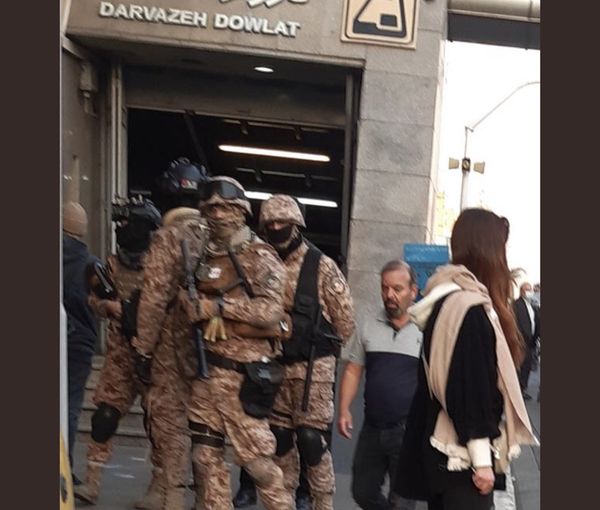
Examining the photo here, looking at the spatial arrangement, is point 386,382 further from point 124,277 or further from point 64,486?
point 64,486

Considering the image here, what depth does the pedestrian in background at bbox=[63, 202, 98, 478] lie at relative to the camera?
6.54 m

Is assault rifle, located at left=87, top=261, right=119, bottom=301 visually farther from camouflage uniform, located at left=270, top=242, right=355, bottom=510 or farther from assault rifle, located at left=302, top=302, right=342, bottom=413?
assault rifle, located at left=302, top=302, right=342, bottom=413

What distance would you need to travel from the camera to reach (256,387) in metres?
5.38

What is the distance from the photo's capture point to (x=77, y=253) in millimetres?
6594

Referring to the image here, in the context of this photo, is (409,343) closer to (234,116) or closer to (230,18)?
(230,18)

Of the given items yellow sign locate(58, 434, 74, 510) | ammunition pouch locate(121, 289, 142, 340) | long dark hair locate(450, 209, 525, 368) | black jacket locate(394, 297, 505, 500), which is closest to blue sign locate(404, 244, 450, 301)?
ammunition pouch locate(121, 289, 142, 340)

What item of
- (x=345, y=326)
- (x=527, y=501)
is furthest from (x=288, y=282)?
(x=527, y=501)

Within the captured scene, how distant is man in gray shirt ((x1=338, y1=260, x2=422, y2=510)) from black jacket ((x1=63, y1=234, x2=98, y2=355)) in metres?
1.83

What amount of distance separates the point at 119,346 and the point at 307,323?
4.04 ft

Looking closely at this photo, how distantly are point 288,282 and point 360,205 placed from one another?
16.4 feet

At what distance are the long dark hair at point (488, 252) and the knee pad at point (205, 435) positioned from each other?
5.73ft

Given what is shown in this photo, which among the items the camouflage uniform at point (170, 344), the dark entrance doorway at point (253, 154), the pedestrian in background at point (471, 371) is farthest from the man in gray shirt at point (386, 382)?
the dark entrance doorway at point (253, 154)

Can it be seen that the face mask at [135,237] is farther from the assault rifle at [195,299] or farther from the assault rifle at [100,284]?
the assault rifle at [195,299]

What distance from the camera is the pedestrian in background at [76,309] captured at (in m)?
6.54
